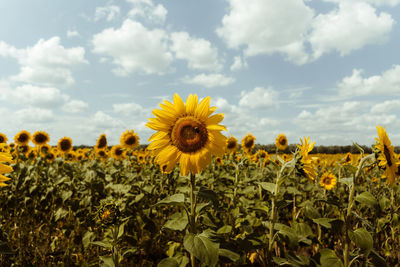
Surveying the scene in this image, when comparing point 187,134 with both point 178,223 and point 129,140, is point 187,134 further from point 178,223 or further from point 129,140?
point 129,140

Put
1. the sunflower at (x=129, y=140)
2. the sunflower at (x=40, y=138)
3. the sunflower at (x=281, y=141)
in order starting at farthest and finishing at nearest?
the sunflower at (x=281, y=141) < the sunflower at (x=40, y=138) < the sunflower at (x=129, y=140)

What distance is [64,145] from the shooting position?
9391 millimetres

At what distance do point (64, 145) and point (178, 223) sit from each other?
8.45 m

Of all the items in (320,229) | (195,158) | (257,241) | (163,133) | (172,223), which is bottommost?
(320,229)

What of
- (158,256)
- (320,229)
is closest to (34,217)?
(158,256)

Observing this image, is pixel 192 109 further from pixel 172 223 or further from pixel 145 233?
pixel 145 233

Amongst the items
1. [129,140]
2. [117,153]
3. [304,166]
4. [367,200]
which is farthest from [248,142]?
[367,200]

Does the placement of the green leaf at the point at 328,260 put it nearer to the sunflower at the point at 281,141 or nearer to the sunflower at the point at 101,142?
the sunflower at the point at 281,141

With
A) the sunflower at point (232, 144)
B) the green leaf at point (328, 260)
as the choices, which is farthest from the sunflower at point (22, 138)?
the green leaf at point (328, 260)

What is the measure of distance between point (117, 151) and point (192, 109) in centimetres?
725

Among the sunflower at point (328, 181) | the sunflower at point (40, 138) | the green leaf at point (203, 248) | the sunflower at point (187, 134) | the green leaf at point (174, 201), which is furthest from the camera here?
the sunflower at point (40, 138)

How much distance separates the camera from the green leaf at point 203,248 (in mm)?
2010

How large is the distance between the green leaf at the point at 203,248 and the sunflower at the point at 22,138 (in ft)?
29.2

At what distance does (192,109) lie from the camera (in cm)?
267
